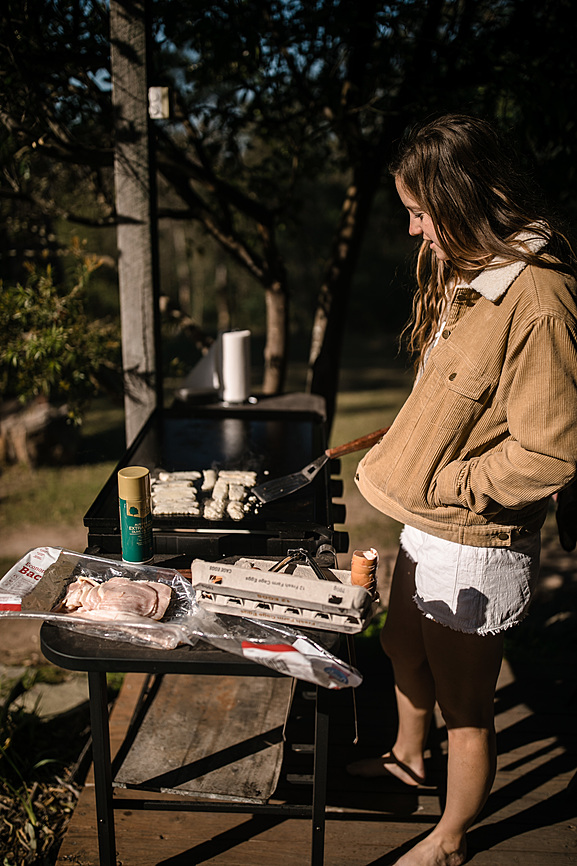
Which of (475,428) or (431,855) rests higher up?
(475,428)

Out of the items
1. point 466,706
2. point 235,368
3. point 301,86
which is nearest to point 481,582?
point 466,706

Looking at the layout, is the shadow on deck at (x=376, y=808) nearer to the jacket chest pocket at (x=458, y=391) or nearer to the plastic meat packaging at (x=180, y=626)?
the plastic meat packaging at (x=180, y=626)

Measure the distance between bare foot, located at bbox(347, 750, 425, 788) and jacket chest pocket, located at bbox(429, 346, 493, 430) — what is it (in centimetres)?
128

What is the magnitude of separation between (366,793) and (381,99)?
3.00 m

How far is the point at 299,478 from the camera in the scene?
2045mm

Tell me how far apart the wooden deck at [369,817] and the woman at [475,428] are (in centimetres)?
21

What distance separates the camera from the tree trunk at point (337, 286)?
3.54 meters

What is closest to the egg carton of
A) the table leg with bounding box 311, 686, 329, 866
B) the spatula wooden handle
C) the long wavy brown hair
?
the table leg with bounding box 311, 686, 329, 866

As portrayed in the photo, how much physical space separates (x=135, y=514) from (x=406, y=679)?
1007 mm

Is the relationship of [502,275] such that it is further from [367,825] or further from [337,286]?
[337,286]

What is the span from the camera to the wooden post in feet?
8.13

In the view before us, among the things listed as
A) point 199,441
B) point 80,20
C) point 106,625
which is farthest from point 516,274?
point 80,20

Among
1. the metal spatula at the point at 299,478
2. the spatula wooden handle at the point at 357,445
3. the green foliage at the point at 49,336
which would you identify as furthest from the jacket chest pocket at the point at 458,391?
the green foliage at the point at 49,336

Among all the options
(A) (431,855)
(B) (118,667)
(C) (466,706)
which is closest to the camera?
(B) (118,667)
